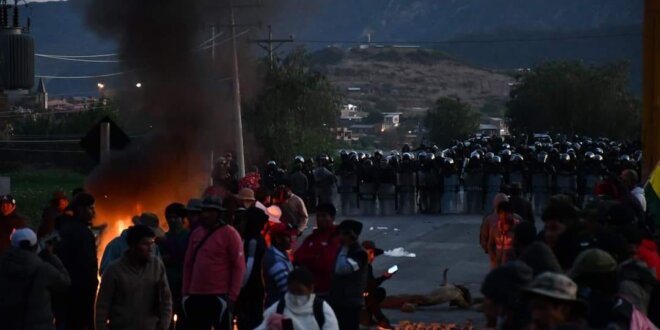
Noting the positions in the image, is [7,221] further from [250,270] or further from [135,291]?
[135,291]

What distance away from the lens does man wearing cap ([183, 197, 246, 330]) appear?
1132cm

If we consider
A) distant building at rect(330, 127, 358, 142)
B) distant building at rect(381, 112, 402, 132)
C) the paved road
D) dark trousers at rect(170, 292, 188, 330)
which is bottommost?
the paved road

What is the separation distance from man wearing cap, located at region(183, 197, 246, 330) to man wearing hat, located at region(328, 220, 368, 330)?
799 mm

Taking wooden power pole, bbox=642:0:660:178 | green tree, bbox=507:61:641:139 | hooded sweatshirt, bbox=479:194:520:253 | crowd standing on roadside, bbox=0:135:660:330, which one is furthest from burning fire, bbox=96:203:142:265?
green tree, bbox=507:61:641:139

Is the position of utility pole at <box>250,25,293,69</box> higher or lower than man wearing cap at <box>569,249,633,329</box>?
higher

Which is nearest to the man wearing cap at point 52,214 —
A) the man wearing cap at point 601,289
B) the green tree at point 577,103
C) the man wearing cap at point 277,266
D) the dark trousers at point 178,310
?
the dark trousers at point 178,310

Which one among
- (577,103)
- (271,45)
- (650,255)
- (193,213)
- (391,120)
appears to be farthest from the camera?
(391,120)

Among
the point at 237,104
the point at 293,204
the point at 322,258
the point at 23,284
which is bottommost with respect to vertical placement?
the point at 23,284

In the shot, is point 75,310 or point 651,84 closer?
point 75,310

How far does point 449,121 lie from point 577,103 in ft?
67.2

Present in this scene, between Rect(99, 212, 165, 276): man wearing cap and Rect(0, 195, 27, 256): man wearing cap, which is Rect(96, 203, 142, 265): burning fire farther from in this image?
Rect(99, 212, 165, 276): man wearing cap

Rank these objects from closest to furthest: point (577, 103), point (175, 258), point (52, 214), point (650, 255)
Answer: point (650, 255) → point (175, 258) → point (52, 214) → point (577, 103)

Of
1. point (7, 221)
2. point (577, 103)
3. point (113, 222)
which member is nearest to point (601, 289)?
point (7, 221)

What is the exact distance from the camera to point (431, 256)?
78.8 feet
